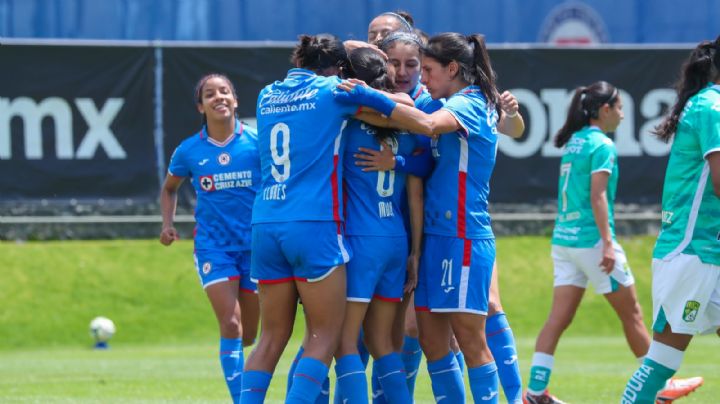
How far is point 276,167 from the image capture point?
6.49 meters

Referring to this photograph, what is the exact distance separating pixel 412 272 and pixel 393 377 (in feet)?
1.89

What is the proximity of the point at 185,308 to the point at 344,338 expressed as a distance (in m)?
8.28

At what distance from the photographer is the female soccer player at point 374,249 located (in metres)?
6.53

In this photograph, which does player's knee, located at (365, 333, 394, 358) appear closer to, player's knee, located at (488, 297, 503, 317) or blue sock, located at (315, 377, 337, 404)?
blue sock, located at (315, 377, 337, 404)

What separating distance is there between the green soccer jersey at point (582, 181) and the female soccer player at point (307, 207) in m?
3.19

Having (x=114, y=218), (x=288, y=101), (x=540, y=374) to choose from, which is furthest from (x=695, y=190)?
(x=114, y=218)

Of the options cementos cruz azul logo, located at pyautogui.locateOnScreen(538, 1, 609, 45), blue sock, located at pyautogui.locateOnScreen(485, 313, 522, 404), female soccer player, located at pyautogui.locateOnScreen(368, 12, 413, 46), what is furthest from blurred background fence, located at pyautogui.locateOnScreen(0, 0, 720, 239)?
blue sock, located at pyautogui.locateOnScreen(485, 313, 522, 404)

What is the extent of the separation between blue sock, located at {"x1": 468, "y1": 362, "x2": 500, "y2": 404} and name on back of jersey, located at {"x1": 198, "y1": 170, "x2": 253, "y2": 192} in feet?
8.84

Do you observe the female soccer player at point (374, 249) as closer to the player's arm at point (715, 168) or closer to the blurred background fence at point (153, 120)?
the player's arm at point (715, 168)

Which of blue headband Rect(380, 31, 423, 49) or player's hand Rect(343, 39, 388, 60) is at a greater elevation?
blue headband Rect(380, 31, 423, 49)

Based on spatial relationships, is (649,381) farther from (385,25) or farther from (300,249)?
(385,25)

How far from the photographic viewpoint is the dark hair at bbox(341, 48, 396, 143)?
666 cm

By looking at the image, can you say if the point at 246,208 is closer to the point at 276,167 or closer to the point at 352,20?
the point at 276,167

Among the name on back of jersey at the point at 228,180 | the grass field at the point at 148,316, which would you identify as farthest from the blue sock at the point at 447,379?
the grass field at the point at 148,316
